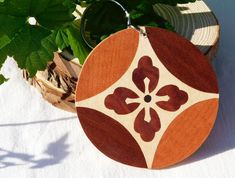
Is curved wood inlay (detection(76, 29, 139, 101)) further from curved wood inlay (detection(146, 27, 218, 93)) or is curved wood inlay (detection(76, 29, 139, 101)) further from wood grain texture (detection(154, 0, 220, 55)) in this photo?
wood grain texture (detection(154, 0, 220, 55))

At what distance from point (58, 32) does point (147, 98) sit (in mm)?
168

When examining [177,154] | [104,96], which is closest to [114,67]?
[104,96]

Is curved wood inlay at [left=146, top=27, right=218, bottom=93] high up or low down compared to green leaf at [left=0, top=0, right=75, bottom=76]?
down

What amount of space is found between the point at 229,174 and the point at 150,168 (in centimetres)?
12

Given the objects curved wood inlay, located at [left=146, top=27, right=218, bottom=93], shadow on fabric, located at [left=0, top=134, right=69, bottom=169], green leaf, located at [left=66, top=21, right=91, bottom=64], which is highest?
green leaf, located at [left=66, top=21, right=91, bottom=64]

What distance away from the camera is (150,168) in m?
0.75

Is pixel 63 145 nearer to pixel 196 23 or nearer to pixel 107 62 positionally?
pixel 107 62

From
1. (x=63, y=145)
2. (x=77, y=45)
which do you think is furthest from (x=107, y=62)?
(x=63, y=145)

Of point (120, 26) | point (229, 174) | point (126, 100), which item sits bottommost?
point (229, 174)

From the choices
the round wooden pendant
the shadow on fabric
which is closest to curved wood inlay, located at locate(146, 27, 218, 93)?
the round wooden pendant

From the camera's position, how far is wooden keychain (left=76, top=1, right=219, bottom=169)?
0.70 m

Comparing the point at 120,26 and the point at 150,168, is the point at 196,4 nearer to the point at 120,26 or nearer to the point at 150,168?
the point at 120,26

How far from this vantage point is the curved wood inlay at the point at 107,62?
692 mm

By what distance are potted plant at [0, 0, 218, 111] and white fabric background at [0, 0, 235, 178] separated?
0.03 m
